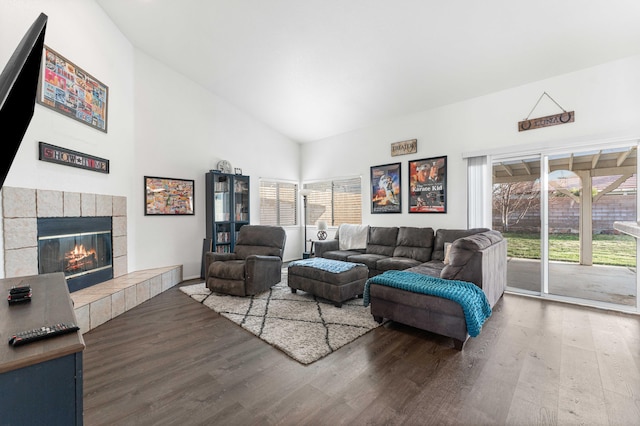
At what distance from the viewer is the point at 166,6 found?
3.35m

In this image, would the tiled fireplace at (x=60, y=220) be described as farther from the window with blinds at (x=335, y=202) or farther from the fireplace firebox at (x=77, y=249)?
the window with blinds at (x=335, y=202)

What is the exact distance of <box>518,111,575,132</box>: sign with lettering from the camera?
3559 millimetres

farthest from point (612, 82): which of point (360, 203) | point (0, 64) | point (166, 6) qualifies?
point (0, 64)

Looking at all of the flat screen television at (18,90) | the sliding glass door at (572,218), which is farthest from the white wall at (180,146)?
the sliding glass door at (572,218)

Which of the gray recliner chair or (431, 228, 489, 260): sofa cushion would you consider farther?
(431, 228, 489, 260): sofa cushion

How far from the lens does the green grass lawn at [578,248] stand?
3.58 meters

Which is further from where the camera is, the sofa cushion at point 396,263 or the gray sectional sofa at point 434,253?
the sofa cushion at point 396,263

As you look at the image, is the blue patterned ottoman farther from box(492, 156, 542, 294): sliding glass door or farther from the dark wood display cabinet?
box(492, 156, 542, 294): sliding glass door

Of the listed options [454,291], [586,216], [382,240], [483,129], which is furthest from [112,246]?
[586,216]

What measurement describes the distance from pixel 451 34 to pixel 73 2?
414 cm

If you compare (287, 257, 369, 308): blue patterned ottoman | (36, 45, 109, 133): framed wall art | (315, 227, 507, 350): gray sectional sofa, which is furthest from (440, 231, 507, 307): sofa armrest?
(36, 45, 109, 133): framed wall art

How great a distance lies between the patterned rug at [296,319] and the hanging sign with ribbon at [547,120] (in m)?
3.29

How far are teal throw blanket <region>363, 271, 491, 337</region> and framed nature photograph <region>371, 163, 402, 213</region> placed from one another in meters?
2.43

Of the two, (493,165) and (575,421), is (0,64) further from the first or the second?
(493,165)
